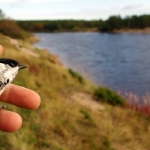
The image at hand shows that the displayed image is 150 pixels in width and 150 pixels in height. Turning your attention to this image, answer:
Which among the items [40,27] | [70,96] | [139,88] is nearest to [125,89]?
[139,88]

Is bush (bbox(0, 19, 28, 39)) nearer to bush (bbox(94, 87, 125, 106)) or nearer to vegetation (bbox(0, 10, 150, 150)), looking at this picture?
bush (bbox(94, 87, 125, 106))

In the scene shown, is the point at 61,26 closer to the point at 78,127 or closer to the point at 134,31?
the point at 134,31

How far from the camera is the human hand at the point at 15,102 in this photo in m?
3.35

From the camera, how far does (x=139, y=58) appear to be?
1172 inches

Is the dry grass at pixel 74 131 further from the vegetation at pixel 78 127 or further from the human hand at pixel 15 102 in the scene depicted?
the human hand at pixel 15 102

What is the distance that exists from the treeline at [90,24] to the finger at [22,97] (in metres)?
85.5

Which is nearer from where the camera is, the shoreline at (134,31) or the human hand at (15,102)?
the human hand at (15,102)

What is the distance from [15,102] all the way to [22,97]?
0.53 feet

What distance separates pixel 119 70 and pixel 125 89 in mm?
6118

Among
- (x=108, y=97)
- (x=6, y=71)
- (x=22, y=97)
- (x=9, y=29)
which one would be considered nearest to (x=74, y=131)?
(x=22, y=97)

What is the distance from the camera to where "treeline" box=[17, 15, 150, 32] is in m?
88.2

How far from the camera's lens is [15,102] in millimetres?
3586

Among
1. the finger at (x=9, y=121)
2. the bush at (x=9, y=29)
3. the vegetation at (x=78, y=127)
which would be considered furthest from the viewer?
the bush at (x=9, y=29)

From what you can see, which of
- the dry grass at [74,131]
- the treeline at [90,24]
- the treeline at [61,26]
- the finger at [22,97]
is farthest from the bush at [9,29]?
the treeline at [61,26]
